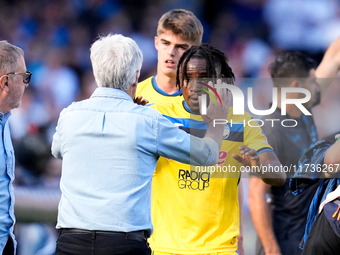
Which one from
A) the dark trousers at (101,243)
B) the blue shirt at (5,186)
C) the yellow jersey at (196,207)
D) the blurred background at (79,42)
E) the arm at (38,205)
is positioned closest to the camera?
the dark trousers at (101,243)

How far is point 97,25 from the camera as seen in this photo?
491 cm

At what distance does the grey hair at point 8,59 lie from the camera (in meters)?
2.40

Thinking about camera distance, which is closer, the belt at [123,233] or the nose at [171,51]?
the belt at [123,233]

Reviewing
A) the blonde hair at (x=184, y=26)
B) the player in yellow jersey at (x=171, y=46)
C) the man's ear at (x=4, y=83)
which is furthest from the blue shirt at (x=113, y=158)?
the blonde hair at (x=184, y=26)

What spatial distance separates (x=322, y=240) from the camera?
2.32 m

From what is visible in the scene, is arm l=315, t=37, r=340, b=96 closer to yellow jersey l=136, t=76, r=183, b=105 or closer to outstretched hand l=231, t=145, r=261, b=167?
yellow jersey l=136, t=76, r=183, b=105

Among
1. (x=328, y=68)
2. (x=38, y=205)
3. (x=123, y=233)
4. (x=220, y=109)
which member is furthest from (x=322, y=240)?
(x=38, y=205)

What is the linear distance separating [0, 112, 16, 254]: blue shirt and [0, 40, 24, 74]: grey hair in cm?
25

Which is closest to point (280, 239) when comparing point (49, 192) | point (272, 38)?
point (272, 38)

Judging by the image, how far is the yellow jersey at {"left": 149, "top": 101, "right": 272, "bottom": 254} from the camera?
8.40 feet

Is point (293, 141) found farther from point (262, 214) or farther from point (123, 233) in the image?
point (123, 233)

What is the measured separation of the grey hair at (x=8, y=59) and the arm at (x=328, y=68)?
2789 millimetres

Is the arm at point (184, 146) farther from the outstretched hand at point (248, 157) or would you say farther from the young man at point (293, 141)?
the young man at point (293, 141)

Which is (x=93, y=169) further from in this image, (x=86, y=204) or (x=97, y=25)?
(x=97, y=25)
